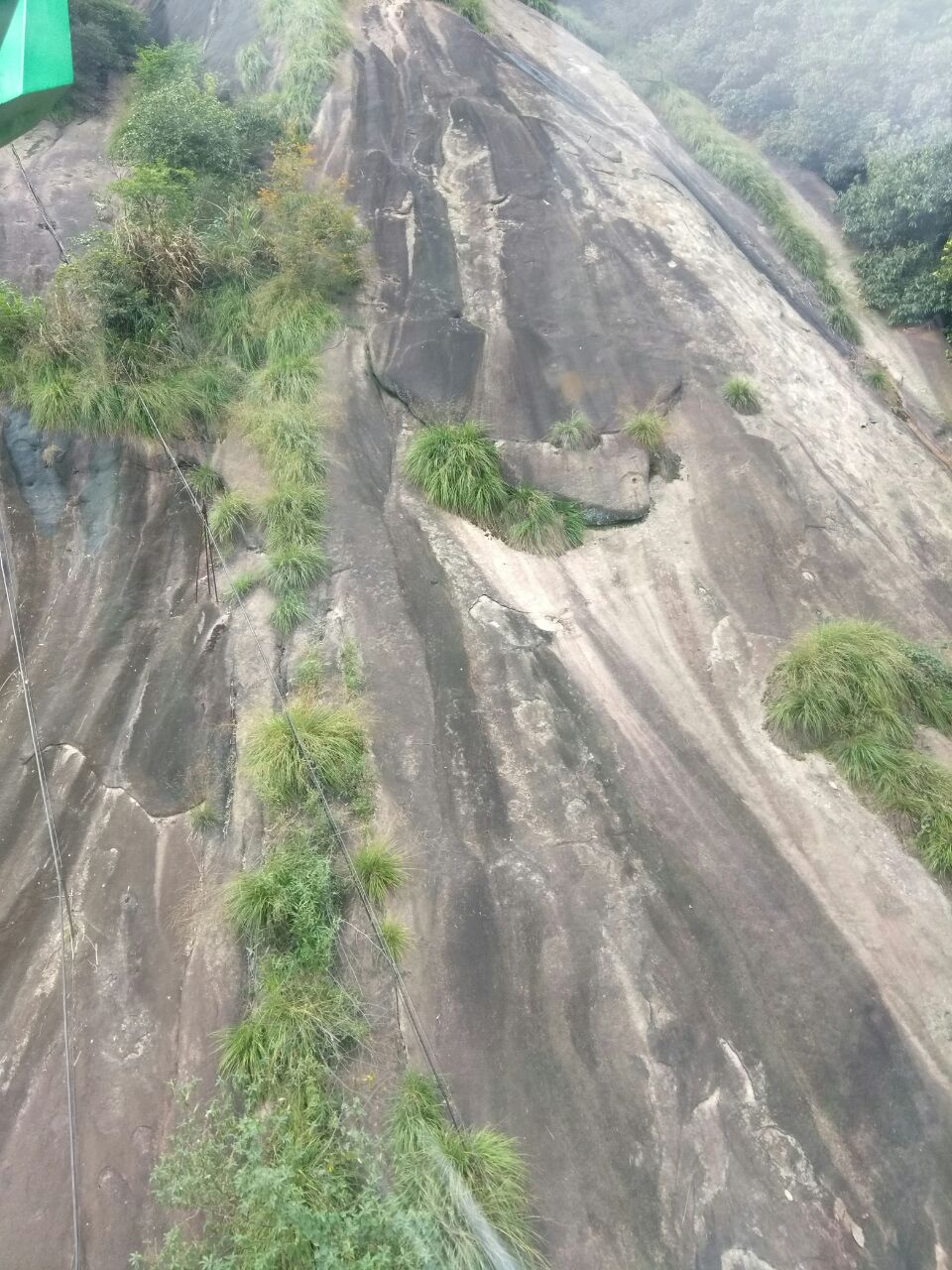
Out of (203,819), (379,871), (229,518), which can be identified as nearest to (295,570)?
(229,518)

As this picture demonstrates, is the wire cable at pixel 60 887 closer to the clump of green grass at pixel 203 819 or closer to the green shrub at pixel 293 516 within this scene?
the clump of green grass at pixel 203 819

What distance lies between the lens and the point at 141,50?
13.8m

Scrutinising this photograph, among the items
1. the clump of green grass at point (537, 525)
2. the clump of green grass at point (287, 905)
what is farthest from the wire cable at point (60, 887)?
the clump of green grass at point (537, 525)

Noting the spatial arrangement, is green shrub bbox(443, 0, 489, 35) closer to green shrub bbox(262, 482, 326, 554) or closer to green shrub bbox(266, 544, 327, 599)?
green shrub bbox(262, 482, 326, 554)

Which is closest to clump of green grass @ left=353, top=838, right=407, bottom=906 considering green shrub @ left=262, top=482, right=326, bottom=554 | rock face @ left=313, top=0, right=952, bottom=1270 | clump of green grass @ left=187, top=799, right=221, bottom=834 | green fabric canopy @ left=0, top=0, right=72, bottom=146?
rock face @ left=313, top=0, right=952, bottom=1270

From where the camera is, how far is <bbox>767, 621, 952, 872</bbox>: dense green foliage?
6.01m

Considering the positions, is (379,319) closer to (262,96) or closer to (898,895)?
(262,96)

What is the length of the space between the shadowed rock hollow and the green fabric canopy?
320 cm

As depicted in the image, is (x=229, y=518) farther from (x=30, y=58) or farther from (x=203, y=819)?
(x=30, y=58)

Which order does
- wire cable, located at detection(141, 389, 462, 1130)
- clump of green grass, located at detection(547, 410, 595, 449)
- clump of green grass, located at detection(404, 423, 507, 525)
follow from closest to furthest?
wire cable, located at detection(141, 389, 462, 1130)
clump of green grass, located at detection(404, 423, 507, 525)
clump of green grass, located at detection(547, 410, 595, 449)

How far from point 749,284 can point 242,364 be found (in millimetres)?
6885

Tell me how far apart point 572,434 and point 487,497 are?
1.30m

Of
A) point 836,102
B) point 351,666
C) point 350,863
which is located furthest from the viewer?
point 836,102

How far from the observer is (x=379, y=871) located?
555cm
